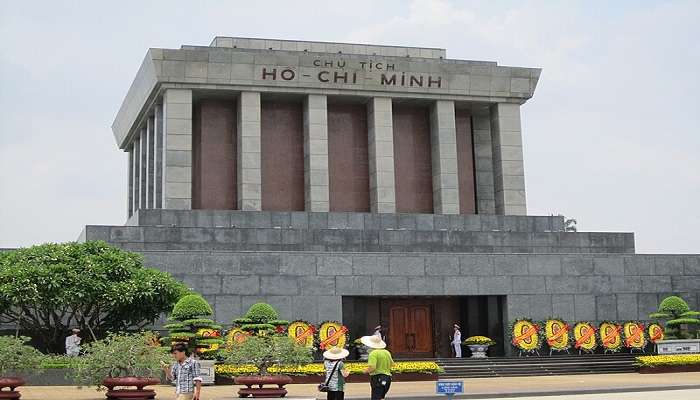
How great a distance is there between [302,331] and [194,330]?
5097 mm

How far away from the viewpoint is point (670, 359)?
32656mm

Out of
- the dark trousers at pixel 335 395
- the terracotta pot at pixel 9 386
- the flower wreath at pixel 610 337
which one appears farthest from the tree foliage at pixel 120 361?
the flower wreath at pixel 610 337

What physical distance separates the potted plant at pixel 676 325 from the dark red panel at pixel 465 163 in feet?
37.3

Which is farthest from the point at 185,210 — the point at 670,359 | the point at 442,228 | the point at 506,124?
the point at 670,359

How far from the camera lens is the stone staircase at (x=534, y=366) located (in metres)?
32.6

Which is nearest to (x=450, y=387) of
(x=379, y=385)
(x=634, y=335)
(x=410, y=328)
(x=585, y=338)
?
(x=379, y=385)

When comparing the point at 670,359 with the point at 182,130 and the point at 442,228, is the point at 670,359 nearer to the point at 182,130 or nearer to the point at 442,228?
the point at 442,228

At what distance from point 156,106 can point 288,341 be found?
22.4 metres

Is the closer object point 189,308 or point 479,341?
point 189,308

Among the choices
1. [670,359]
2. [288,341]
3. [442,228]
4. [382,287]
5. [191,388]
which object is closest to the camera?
[191,388]

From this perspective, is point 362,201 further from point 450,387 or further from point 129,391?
point 450,387

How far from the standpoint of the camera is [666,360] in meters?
32.6

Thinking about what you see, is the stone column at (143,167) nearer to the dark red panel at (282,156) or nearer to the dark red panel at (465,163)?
the dark red panel at (282,156)

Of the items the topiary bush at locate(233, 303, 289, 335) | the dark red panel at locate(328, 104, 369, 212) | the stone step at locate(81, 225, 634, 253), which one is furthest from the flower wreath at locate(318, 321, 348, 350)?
the dark red panel at locate(328, 104, 369, 212)
